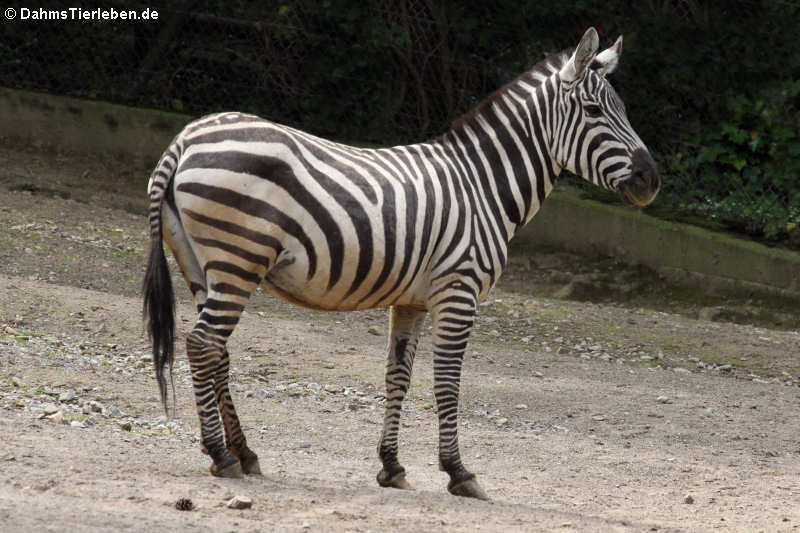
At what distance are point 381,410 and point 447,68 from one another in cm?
606

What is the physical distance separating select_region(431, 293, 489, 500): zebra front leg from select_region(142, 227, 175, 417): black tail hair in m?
1.23

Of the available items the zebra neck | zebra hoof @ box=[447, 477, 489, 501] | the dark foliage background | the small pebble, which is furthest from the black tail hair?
the dark foliage background

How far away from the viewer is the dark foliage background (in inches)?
439

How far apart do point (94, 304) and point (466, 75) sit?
553cm

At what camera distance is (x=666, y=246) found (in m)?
11.1

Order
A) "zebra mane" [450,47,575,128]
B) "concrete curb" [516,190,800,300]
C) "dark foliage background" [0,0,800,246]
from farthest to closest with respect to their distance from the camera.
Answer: "dark foliage background" [0,0,800,246], "concrete curb" [516,190,800,300], "zebra mane" [450,47,575,128]

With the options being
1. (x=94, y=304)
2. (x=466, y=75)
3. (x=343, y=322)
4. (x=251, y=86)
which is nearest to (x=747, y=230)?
(x=466, y=75)

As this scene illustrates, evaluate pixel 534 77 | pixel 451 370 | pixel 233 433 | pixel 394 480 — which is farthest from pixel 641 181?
pixel 233 433

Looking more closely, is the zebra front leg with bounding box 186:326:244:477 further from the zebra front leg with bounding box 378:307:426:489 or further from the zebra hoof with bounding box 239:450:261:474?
the zebra front leg with bounding box 378:307:426:489

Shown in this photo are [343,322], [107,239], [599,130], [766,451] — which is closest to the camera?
[599,130]

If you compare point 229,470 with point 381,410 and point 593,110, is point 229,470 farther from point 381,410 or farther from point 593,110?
point 593,110

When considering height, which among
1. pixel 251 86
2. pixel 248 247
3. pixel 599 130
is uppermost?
pixel 251 86

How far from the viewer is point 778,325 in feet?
33.3

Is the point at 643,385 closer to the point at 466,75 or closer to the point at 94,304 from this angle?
the point at 94,304
